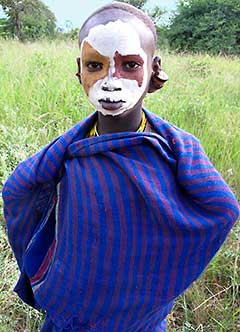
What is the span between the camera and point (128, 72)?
2.57ft

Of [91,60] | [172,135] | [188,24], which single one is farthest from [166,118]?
[188,24]

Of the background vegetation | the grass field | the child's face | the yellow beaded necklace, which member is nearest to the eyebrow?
the child's face

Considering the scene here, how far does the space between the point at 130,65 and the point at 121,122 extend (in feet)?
0.33

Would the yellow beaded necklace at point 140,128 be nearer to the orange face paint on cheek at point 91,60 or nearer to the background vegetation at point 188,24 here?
the orange face paint on cheek at point 91,60

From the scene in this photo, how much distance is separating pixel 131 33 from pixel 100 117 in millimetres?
158

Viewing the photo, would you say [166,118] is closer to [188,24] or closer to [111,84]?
[111,84]

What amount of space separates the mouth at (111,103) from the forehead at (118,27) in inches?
3.7

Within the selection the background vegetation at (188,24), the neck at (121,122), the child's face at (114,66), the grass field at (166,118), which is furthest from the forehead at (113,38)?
the background vegetation at (188,24)

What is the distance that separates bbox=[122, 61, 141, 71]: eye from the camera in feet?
2.56

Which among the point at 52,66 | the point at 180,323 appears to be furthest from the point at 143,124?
the point at 52,66

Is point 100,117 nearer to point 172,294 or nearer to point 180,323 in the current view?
point 172,294

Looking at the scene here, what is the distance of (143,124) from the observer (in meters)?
0.87

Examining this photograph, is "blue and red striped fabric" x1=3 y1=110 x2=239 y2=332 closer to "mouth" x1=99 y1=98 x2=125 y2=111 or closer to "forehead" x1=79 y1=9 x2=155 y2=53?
"mouth" x1=99 y1=98 x2=125 y2=111

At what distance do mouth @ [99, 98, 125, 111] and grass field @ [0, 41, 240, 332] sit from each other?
2.84 feet
